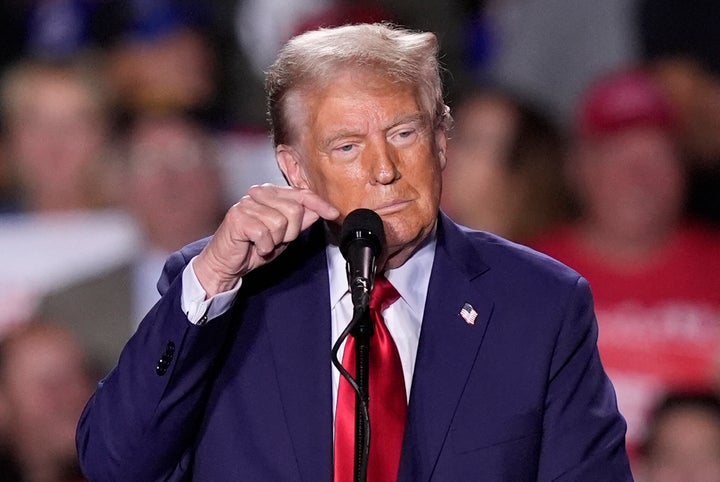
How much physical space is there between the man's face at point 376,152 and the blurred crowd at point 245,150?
7.41ft

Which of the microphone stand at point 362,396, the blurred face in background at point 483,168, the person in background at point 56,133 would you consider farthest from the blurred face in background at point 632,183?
the microphone stand at point 362,396

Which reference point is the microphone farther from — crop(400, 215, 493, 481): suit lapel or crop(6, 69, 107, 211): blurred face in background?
crop(6, 69, 107, 211): blurred face in background

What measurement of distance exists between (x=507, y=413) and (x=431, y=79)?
51 cm

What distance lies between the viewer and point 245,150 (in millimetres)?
4078

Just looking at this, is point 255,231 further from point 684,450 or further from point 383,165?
point 684,450

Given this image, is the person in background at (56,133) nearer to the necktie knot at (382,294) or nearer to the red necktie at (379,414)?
the necktie knot at (382,294)

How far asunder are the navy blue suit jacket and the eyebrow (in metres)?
0.22

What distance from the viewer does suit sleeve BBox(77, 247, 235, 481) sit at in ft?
5.36

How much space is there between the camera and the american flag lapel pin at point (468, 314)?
5.89ft

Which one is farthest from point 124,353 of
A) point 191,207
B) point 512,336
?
point 191,207

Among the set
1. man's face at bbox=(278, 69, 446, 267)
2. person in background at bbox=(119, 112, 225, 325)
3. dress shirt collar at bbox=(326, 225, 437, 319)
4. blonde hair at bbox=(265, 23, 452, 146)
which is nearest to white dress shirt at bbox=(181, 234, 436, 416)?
dress shirt collar at bbox=(326, 225, 437, 319)

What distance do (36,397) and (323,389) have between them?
2.54 meters

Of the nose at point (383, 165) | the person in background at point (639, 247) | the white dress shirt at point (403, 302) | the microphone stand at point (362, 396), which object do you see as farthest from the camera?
the person in background at point (639, 247)

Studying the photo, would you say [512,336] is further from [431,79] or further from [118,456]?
[118,456]
